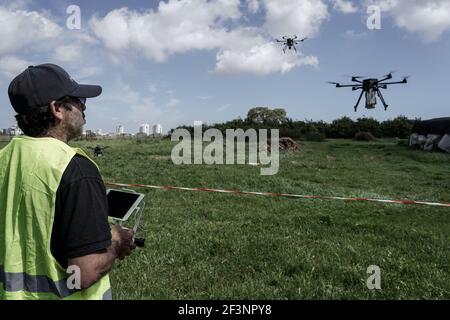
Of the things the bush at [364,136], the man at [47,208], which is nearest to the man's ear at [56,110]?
the man at [47,208]

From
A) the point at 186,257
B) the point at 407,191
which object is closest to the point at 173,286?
the point at 186,257

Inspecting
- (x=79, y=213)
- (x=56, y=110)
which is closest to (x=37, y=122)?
(x=56, y=110)

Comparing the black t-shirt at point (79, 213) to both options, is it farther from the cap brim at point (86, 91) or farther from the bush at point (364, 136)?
the bush at point (364, 136)

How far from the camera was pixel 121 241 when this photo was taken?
110 inches

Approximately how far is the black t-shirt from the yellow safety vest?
4cm

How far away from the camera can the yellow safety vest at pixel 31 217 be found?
2.33 m

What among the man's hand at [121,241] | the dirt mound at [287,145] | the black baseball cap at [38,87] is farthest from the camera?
the dirt mound at [287,145]

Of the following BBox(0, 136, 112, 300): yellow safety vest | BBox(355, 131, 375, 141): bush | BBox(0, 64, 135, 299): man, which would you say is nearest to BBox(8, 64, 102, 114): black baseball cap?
BBox(0, 64, 135, 299): man

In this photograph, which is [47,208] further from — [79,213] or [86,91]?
[86,91]

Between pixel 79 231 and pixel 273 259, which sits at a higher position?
pixel 79 231

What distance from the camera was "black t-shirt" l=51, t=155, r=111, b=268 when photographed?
2295mm
